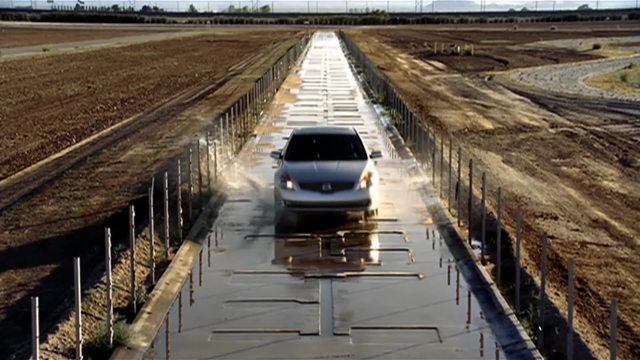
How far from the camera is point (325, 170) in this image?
1723 cm

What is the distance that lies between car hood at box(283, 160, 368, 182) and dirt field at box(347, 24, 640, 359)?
2573mm

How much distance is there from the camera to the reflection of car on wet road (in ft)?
54.6

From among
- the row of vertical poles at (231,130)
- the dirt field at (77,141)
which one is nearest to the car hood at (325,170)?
the row of vertical poles at (231,130)

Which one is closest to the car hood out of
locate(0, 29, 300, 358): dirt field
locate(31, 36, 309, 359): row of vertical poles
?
locate(31, 36, 309, 359): row of vertical poles

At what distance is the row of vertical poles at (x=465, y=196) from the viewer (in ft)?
34.9

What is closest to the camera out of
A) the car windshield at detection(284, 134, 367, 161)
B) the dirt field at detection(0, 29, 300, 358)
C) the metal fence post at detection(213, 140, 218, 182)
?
the dirt field at detection(0, 29, 300, 358)

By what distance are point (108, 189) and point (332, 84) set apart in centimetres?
2873

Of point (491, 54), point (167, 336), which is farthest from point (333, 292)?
point (491, 54)

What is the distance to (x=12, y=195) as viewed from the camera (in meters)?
19.7

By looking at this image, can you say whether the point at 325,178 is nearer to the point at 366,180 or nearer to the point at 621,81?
the point at 366,180

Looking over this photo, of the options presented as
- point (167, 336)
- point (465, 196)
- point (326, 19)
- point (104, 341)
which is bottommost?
point (326, 19)

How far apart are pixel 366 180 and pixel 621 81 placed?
3900 centimetres

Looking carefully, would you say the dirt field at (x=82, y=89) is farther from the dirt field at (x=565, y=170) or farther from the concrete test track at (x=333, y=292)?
the dirt field at (x=565, y=170)

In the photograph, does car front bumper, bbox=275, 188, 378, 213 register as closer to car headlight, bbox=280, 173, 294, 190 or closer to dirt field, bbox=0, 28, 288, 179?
car headlight, bbox=280, 173, 294, 190
